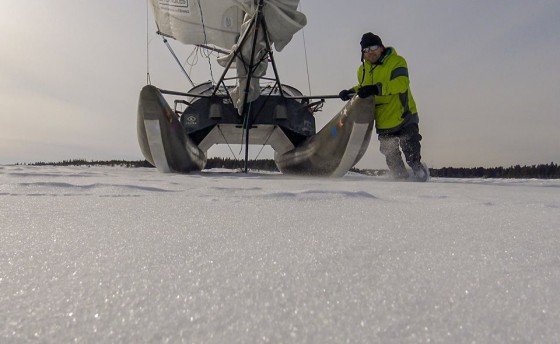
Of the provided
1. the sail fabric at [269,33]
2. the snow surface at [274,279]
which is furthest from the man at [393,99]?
the snow surface at [274,279]

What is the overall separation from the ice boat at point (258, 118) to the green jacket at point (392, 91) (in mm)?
241

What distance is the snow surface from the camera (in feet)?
1.20

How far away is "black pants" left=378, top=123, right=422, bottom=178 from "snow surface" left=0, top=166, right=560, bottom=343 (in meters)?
3.09

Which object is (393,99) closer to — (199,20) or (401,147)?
(401,147)

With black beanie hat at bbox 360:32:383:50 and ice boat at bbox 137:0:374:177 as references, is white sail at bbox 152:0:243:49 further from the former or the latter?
black beanie hat at bbox 360:32:383:50

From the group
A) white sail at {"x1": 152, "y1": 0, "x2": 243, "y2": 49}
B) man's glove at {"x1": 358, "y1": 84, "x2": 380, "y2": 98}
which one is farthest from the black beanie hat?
white sail at {"x1": 152, "y1": 0, "x2": 243, "y2": 49}

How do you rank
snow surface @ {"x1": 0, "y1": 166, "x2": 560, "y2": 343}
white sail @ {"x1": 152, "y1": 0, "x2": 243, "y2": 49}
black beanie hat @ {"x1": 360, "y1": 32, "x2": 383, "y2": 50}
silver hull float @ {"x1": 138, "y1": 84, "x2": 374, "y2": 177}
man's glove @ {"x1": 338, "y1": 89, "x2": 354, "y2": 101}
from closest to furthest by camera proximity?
1. snow surface @ {"x1": 0, "y1": 166, "x2": 560, "y2": 343}
2. black beanie hat @ {"x1": 360, "y1": 32, "x2": 383, "y2": 50}
3. silver hull float @ {"x1": 138, "y1": 84, "x2": 374, "y2": 177}
4. man's glove @ {"x1": 338, "y1": 89, "x2": 354, "y2": 101}
5. white sail @ {"x1": 152, "y1": 0, "x2": 243, "y2": 49}

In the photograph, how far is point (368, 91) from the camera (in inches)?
148

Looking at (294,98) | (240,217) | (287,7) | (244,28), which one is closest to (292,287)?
(240,217)

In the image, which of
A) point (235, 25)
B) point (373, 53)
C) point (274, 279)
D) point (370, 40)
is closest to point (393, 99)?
point (373, 53)

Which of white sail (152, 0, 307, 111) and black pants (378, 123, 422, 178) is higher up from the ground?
white sail (152, 0, 307, 111)

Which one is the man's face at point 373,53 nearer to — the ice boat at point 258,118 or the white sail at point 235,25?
the ice boat at point 258,118

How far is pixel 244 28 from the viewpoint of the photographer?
190 inches

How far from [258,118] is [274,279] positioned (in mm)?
5717
